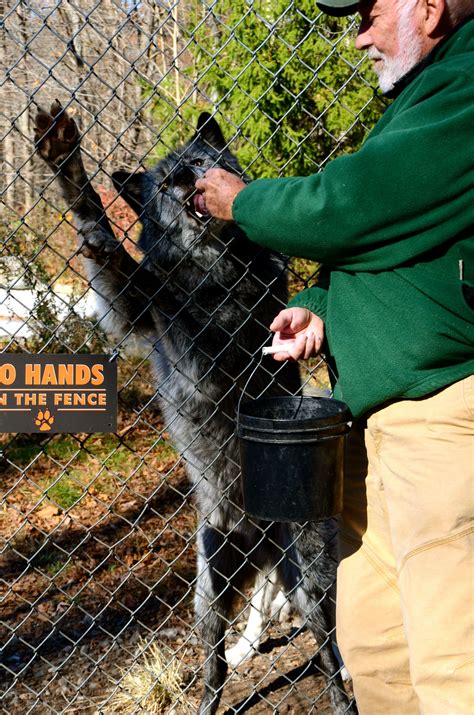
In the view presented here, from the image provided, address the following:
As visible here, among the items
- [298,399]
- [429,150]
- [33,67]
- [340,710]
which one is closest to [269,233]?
[429,150]

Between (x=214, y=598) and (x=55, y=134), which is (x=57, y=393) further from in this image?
(x=214, y=598)

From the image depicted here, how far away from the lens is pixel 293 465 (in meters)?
2.23

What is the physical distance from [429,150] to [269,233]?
49 centimetres

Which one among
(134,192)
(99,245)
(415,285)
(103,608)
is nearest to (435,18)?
(415,285)

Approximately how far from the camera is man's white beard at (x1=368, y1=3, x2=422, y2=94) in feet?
6.81

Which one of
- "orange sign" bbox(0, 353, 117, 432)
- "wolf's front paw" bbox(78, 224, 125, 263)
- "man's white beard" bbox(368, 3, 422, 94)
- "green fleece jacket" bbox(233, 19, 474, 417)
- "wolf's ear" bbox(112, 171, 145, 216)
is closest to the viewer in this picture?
"green fleece jacket" bbox(233, 19, 474, 417)

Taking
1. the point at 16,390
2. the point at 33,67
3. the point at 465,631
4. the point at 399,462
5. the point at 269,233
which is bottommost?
the point at 465,631

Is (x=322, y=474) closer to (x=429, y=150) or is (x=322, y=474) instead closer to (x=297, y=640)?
(x=429, y=150)

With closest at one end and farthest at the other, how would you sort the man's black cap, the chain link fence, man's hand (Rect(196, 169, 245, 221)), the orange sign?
the man's black cap < man's hand (Rect(196, 169, 245, 221)) < the orange sign < the chain link fence

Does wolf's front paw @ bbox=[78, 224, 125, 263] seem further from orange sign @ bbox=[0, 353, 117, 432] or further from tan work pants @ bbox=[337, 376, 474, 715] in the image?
tan work pants @ bbox=[337, 376, 474, 715]

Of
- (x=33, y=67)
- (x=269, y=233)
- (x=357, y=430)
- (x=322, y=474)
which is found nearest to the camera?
(x=269, y=233)

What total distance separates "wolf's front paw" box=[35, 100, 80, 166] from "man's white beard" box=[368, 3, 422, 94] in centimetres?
117

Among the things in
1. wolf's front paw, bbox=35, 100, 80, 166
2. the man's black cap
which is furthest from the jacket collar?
wolf's front paw, bbox=35, 100, 80, 166

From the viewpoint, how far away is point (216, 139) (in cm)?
406
